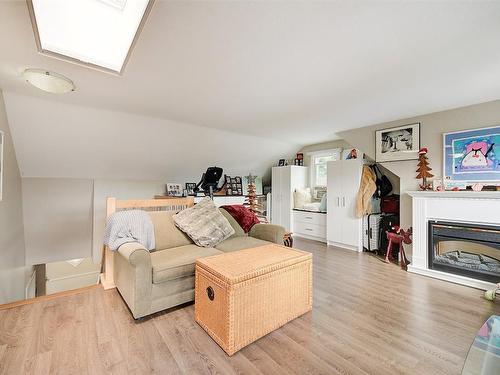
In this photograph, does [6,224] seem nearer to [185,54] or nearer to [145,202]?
[145,202]

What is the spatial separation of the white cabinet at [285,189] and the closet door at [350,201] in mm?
1245

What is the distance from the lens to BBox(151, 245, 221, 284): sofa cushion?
196 centimetres

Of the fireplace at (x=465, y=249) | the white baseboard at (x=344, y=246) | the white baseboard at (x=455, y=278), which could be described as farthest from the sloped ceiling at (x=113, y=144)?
the white baseboard at (x=455, y=278)

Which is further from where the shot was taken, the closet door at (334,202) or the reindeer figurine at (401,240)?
the closet door at (334,202)

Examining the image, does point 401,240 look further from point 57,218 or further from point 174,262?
point 57,218

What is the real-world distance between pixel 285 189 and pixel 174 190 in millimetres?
2482

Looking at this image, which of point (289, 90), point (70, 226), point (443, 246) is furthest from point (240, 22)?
point (70, 226)

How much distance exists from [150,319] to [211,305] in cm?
65

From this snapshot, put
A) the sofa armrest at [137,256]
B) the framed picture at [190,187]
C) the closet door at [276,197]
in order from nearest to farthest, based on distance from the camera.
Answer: the sofa armrest at [137,256], the framed picture at [190,187], the closet door at [276,197]

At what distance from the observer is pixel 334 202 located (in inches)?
173

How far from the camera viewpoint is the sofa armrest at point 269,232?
290 centimetres

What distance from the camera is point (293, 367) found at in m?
1.45

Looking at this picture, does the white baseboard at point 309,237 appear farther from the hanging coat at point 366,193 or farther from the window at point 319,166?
the window at point 319,166

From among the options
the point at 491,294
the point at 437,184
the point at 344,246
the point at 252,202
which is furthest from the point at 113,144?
the point at 491,294
